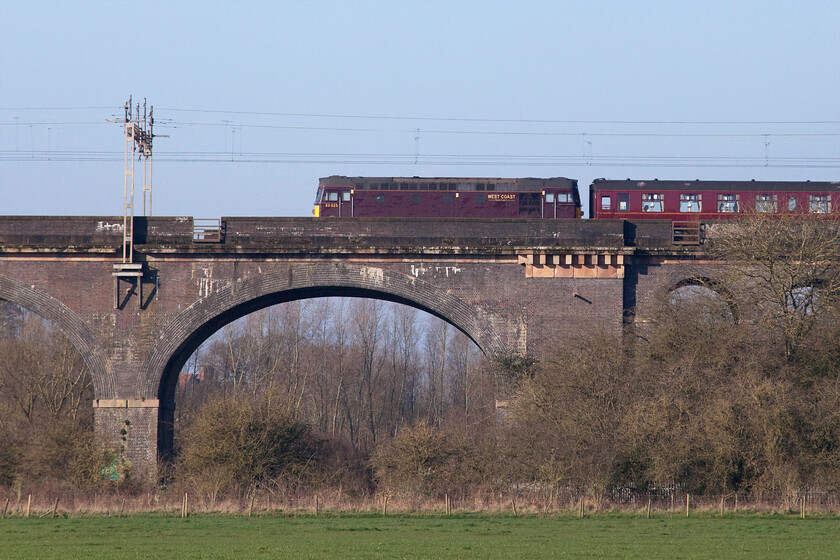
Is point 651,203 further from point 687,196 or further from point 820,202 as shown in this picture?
point 820,202

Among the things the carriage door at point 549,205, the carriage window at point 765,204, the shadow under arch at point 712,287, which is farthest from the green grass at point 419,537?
the carriage door at point 549,205

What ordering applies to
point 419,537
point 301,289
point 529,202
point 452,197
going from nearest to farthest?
point 419,537 → point 301,289 → point 529,202 → point 452,197

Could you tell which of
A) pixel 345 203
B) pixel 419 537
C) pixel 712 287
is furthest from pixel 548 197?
pixel 419 537

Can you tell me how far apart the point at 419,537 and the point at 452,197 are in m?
17.6

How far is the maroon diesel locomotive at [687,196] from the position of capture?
35469 millimetres

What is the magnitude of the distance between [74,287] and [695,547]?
62.8 ft

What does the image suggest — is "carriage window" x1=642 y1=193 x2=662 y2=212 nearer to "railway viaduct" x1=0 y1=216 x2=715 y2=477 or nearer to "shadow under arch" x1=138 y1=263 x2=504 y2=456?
"railway viaduct" x1=0 y1=216 x2=715 y2=477

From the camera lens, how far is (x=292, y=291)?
30.8m

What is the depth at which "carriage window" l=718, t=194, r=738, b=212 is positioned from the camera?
3584 cm

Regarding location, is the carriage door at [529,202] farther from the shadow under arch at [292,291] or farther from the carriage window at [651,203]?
the shadow under arch at [292,291]

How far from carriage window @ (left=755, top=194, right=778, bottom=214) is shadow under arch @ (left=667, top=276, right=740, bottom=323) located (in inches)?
95.7

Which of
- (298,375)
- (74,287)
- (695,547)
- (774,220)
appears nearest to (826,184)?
(774,220)

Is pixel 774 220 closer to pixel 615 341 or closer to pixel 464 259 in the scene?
pixel 615 341

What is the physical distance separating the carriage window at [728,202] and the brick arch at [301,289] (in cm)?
1066
